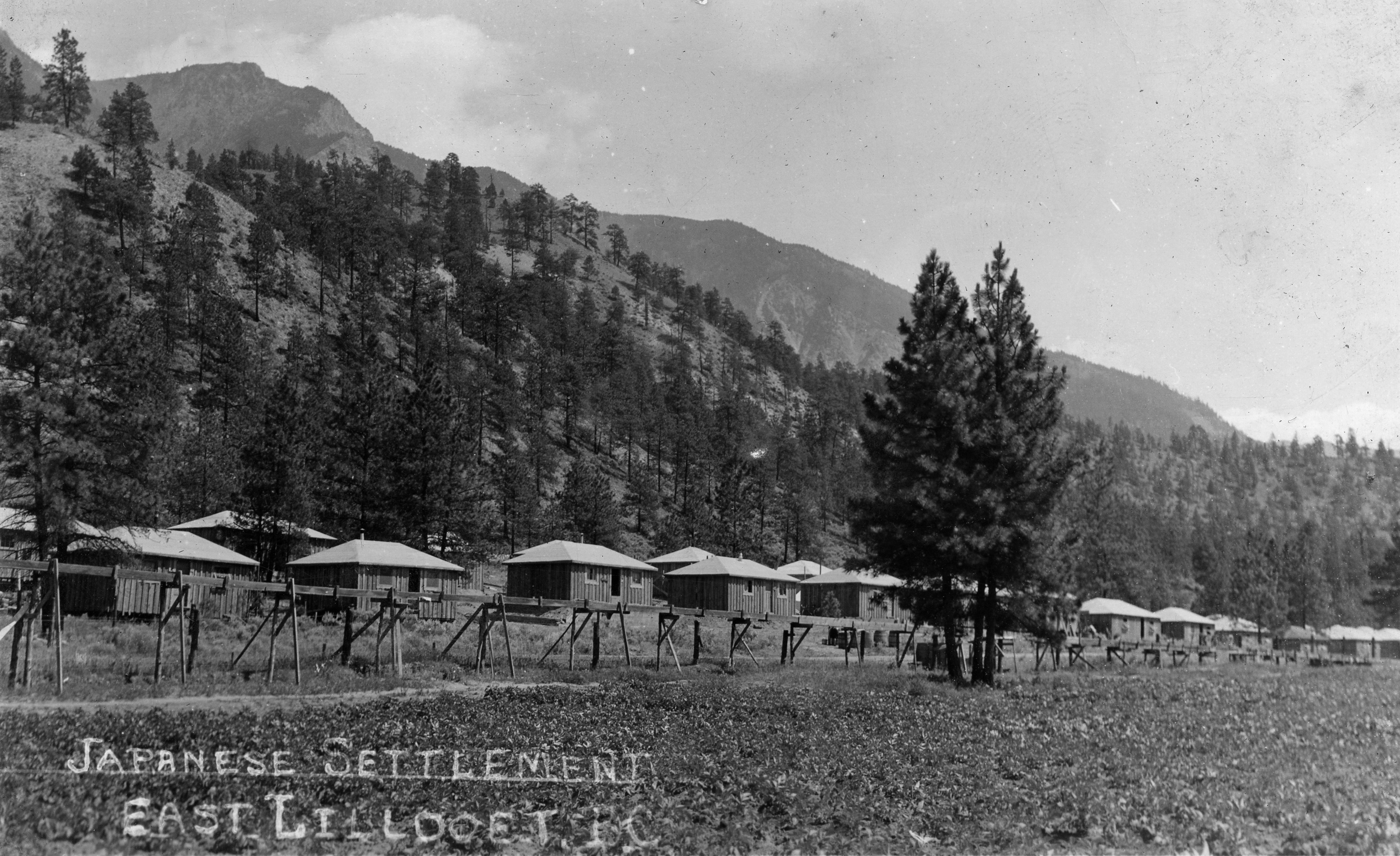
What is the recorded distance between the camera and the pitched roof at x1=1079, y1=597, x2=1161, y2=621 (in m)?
75.8

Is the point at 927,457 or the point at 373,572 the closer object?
the point at 927,457

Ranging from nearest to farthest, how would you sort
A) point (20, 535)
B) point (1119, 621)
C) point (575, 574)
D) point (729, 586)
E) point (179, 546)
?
point (20, 535) < point (179, 546) < point (575, 574) < point (729, 586) < point (1119, 621)

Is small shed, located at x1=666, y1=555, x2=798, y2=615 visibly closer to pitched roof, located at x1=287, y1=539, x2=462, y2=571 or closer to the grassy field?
pitched roof, located at x1=287, y1=539, x2=462, y2=571

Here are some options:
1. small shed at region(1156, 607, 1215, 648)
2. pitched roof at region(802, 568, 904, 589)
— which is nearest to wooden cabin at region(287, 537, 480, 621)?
pitched roof at region(802, 568, 904, 589)

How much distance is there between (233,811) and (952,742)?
1194cm

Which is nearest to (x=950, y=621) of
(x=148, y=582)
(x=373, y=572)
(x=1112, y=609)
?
(x=373, y=572)

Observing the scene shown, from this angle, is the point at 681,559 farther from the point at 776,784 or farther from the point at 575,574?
the point at 776,784

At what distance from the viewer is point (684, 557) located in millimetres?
77812

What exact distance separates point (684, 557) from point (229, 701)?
186 ft

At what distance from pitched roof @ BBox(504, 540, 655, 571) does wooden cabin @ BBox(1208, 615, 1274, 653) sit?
5225 centimetres

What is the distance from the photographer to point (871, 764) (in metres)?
15.4

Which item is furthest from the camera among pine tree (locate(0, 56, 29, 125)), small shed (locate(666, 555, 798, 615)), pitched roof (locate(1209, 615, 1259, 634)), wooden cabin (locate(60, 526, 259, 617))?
pine tree (locate(0, 56, 29, 125))

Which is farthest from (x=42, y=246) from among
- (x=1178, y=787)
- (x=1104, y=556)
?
(x=1104, y=556)

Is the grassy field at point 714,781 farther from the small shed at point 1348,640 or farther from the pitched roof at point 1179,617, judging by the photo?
the small shed at point 1348,640
